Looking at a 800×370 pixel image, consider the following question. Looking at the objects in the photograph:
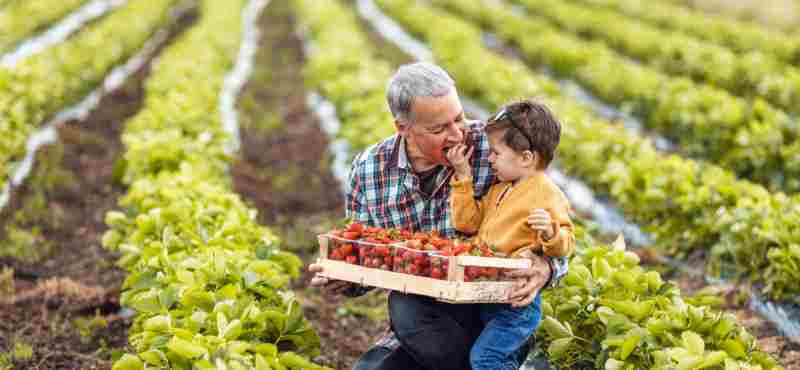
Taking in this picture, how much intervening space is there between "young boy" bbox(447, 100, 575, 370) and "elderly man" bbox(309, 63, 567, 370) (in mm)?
100

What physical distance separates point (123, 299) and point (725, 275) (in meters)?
3.44

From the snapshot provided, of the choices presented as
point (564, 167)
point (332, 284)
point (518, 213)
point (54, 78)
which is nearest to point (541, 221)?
point (518, 213)

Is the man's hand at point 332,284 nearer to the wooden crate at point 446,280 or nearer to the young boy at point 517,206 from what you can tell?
the wooden crate at point 446,280

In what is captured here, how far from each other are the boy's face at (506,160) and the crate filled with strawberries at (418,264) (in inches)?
11.1

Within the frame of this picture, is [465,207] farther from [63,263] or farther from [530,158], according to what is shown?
[63,263]

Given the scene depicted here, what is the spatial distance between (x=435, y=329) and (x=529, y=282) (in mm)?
443

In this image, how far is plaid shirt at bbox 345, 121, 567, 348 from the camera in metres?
3.47

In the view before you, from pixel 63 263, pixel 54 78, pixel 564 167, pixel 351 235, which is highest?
pixel 54 78

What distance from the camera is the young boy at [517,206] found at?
3023mm

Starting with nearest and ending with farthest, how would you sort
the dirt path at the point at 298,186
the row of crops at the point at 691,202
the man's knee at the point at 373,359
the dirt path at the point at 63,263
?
1. the man's knee at the point at 373,359
2. the dirt path at the point at 63,263
3. the row of crops at the point at 691,202
4. the dirt path at the point at 298,186

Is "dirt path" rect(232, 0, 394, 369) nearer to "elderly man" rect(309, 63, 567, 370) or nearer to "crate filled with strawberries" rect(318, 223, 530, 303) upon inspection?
"elderly man" rect(309, 63, 567, 370)

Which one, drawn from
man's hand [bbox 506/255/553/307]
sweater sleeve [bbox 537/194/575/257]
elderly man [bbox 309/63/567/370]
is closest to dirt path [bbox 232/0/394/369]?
elderly man [bbox 309/63/567/370]

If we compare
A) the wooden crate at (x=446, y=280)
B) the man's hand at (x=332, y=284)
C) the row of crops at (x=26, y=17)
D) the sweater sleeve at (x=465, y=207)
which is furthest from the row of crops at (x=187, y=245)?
the row of crops at (x=26, y=17)

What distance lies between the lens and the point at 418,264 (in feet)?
9.86
